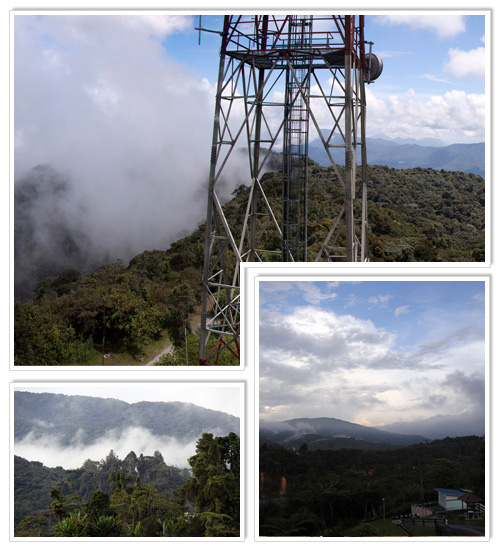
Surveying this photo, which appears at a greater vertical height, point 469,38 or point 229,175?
point 469,38

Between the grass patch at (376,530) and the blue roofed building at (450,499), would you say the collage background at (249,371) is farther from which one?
the blue roofed building at (450,499)

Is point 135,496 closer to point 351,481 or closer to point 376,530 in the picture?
point 351,481

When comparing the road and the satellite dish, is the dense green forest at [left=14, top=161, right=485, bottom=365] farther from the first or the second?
the road

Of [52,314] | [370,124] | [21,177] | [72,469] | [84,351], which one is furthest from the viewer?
[21,177]

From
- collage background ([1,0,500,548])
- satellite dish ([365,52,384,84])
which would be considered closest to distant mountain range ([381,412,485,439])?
collage background ([1,0,500,548])

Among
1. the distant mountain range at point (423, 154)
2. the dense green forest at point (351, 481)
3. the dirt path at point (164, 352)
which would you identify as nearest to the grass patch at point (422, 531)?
the dense green forest at point (351, 481)

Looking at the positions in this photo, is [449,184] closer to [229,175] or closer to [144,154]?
[229,175]
